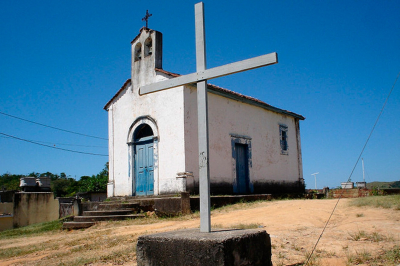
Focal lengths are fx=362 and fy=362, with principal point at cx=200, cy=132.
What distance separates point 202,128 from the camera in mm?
4020

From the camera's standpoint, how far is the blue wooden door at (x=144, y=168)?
1266cm

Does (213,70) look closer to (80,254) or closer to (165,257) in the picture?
(165,257)

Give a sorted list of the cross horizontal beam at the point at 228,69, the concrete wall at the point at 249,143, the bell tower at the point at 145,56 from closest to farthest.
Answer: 1. the cross horizontal beam at the point at 228,69
2. the concrete wall at the point at 249,143
3. the bell tower at the point at 145,56

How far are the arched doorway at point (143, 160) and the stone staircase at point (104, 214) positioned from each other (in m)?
1.66

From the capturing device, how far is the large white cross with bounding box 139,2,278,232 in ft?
12.6

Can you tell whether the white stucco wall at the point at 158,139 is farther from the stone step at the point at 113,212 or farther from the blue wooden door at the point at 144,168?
the stone step at the point at 113,212

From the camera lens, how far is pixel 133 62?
45.2 feet

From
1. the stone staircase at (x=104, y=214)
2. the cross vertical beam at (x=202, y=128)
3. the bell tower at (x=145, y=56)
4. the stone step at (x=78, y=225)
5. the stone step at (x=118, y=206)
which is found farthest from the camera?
the bell tower at (x=145, y=56)

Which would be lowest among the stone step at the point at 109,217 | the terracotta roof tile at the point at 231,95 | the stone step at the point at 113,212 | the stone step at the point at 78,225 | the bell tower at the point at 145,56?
the stone step at the point at 78,225

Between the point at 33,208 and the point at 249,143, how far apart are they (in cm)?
1164

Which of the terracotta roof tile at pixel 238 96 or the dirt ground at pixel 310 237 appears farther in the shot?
the terracotta roof tile at pixel 238 96

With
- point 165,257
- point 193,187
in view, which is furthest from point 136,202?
point 165,257

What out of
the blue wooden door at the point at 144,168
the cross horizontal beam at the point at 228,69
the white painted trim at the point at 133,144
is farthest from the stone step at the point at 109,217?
the cross horizontal beam at the point at 228,69

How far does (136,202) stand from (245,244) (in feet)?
26.8
